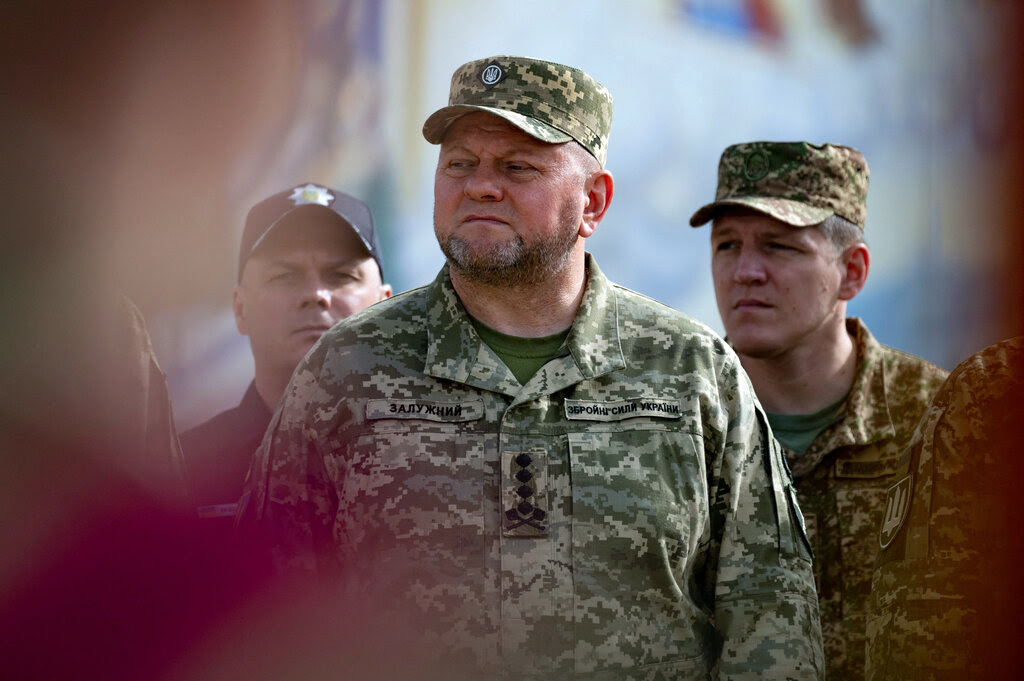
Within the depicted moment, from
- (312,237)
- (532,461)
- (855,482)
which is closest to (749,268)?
Result: (855,482)

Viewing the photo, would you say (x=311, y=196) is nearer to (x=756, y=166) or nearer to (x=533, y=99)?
(x=533, y=99)

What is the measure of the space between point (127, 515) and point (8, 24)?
1461 mm

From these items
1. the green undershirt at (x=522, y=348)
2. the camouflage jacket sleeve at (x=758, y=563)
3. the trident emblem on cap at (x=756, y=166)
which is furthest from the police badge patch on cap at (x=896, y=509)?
the trident emblem on cap at (x=756, y=166)

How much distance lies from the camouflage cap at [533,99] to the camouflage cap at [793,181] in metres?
1.34

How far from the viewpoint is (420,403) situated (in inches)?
112

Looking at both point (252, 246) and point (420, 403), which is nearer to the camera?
point (420, 403)

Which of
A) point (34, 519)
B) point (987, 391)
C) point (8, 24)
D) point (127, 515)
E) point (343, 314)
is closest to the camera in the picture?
point (987, 391)

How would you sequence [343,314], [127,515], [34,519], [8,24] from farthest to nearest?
[343,314] < [8,24] < [127,515] < [34,519]

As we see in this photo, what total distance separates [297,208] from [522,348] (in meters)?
1.59

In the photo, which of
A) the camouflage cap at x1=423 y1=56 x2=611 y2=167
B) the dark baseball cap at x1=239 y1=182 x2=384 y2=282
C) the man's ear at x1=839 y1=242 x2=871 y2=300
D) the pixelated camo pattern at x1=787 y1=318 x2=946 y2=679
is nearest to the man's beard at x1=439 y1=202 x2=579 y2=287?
the camouflage cap at x1=423 y1=56 x2=611 y2=167

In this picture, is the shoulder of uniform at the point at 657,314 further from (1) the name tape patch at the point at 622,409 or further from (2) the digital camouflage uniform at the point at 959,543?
(2) the digital camouflage uniform at the point at 959,543

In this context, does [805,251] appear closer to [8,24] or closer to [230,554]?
[230,554]

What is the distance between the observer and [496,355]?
9.62ft

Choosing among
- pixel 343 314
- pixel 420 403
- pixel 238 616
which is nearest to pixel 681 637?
pixel 420 403
